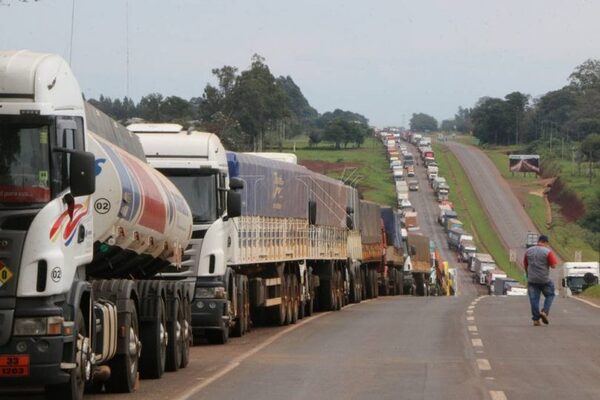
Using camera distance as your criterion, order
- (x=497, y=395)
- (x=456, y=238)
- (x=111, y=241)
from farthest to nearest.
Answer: (x=456, y=238) < (x=497, y=395) < (x=111, y=241)

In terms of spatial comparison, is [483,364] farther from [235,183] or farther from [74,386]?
[74,386]

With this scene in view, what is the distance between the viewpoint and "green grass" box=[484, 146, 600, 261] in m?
121

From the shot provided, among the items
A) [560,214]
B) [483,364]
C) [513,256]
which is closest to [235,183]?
[483,364]

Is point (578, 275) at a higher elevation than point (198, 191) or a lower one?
lower

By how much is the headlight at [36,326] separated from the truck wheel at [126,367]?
2776 mm

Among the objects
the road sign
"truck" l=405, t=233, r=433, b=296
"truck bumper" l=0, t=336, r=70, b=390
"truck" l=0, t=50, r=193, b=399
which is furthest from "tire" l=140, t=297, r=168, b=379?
the road sign

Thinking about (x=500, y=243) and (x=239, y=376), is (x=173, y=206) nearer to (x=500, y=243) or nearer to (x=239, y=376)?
(x=239, y=376)

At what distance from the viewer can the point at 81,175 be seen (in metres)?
11.7

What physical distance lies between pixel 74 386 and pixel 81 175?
1.88m

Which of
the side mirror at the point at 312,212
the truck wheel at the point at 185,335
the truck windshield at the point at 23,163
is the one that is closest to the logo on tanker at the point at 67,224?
the truck windshield at the point at 23,163

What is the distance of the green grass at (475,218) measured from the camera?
116 m

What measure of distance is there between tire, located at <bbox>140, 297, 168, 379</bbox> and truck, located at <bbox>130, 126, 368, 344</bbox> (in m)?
5.12

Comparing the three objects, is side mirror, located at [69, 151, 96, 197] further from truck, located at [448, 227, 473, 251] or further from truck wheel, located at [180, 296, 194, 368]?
truck, located at [448, 227, 473, 251]

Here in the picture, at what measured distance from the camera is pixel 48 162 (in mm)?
11727
